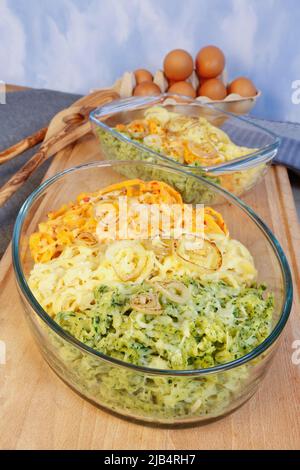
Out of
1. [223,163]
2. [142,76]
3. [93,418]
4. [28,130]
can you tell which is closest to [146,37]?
[142,76]

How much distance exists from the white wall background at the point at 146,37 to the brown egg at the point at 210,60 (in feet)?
0.42

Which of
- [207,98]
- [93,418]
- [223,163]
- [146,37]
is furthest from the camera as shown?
[146,37]

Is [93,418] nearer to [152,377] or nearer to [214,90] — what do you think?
[152,377]

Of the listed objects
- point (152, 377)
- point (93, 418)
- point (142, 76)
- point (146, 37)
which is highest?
point (146, 37)

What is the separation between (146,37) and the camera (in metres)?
2.22

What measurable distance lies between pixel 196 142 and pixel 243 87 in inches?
22.8

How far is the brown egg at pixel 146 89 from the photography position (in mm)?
2027

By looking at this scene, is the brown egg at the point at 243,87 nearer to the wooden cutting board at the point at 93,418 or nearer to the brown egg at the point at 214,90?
the brown egg at the point at 214,90

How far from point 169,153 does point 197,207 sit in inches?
11.3

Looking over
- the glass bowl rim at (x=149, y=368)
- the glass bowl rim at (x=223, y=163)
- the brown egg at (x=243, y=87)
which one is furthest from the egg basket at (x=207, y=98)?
the glass bowl rim at (x=149, y=368)

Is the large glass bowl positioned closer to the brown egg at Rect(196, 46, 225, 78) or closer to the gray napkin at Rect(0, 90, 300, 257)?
the gray napkin at Rect(0, 90, 300, 257)

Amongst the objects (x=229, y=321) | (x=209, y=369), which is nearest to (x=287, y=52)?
(x=229, y=321)

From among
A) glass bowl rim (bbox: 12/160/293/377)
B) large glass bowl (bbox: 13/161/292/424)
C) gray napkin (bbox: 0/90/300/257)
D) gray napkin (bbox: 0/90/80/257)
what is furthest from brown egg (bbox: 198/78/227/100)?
large glass bowl (bbox: 13/161/292/424)

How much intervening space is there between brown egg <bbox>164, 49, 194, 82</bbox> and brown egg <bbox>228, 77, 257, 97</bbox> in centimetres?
18
